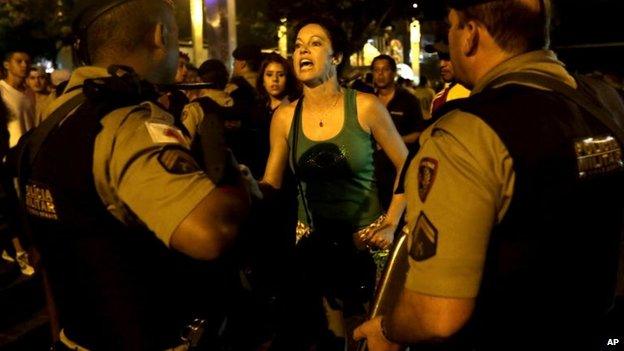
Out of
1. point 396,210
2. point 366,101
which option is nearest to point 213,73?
point 366,101

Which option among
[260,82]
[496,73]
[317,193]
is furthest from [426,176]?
[260,82]

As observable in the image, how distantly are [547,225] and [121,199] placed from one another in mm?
1105

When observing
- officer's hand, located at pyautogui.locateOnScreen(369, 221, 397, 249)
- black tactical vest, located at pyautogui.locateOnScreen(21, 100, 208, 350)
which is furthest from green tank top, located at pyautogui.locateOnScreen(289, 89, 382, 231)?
black tactical vest, located at pyautogui.locateOnScreen(21, 100, 208, 350)

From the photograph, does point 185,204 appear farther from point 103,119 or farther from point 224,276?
point 224,276

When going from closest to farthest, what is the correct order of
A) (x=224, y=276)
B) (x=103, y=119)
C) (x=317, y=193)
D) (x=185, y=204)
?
(x=185, y=204), (x=103, y=119), (x=224, y=276), (x=317, y=193)

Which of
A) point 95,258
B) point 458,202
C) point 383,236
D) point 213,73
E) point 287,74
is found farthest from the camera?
point 213,73

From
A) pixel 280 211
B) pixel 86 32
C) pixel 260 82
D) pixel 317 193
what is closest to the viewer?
pixel 86 32

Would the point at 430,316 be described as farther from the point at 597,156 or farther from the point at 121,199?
the point at 121,199

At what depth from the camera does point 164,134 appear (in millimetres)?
1783

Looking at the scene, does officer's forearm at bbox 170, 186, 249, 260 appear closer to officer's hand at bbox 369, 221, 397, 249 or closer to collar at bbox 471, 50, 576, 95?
collar at bbox 471, 50, 576, 95

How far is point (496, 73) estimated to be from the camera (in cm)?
168

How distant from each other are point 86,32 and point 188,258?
79 cm

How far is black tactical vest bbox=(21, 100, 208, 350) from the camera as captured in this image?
5.92 ft

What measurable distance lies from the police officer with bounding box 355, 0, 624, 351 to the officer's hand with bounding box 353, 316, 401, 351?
0.04 metres
